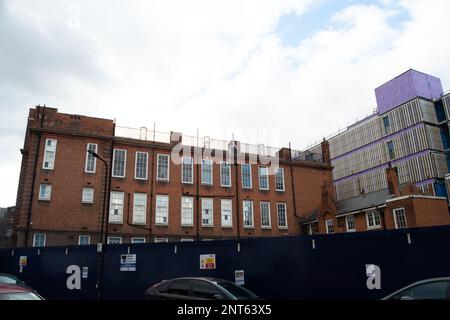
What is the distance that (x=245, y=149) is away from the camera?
42.7 metres

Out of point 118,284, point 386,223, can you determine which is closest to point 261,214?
point 386,223

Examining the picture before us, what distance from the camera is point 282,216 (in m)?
40.8

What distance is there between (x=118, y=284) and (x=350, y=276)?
11.1 meters

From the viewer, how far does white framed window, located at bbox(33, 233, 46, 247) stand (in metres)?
30.4

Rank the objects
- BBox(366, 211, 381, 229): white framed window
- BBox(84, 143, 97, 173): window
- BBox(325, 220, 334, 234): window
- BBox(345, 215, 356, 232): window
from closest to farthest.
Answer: BBox(84, 143, 97, 173): window → BBox(366, 211, 381, 229): white framed window → BBox(345, 215, 356, 232): window → BBox(325, 220, 334, 234): window

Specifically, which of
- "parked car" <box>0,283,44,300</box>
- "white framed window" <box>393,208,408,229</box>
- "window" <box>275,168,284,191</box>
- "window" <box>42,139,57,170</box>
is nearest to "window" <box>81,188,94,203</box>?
"window" <box>42,139,57,170</box>

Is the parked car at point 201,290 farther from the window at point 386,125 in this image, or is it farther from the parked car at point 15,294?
the window at point 386,125

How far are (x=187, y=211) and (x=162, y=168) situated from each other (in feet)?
16.7

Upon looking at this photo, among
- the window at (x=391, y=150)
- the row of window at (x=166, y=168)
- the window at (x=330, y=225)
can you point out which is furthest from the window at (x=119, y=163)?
the window at (x=391, y=150)

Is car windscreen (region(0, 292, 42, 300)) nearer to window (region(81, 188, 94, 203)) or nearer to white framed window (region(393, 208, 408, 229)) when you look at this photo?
window (region(81, 188, 94, 203))

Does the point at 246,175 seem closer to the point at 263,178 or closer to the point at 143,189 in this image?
the point at 263,178

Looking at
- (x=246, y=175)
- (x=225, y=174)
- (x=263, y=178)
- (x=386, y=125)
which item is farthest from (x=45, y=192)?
(x=386, y=125)

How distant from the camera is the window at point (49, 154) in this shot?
32.8 m

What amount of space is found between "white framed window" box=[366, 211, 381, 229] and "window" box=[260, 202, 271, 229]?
10133 mm
